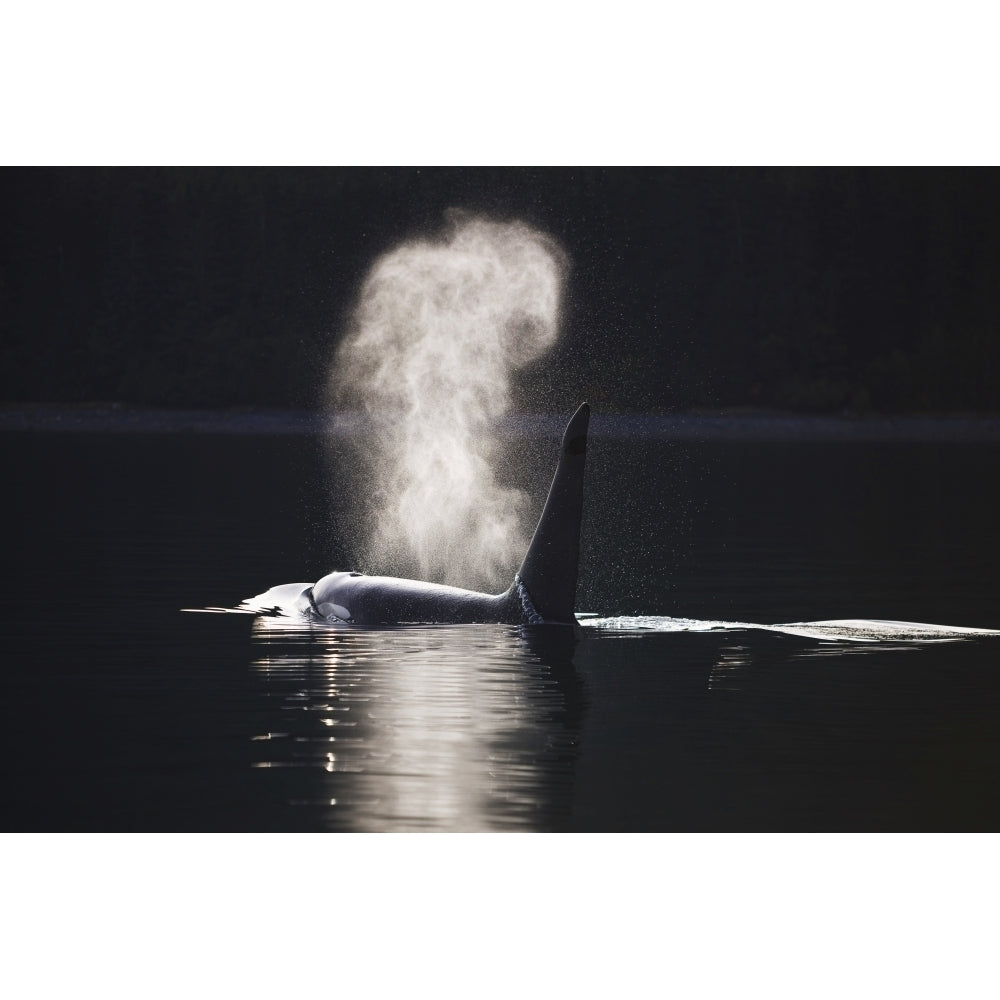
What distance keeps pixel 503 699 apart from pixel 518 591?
16.2 feet

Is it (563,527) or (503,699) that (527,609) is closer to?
(563,527)

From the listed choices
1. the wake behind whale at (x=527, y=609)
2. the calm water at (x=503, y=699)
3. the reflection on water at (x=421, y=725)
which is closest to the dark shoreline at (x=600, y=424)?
the calm water at (x=503, y=699)

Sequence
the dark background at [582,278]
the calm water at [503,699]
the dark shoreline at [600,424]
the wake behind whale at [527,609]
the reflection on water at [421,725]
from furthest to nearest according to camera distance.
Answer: the dark background at [582,278] < the dark shoreline at [600,424] < the wake behind whale at [527,609] < the calm water at [503,699] < the reflection on water at [421,725]

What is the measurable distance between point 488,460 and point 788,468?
1432cm

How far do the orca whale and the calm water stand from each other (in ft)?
1.79

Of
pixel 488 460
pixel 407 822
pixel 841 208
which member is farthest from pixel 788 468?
pixel 841 208

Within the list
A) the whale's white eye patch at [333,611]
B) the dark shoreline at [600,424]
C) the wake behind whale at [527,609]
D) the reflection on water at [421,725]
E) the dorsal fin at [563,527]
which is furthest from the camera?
the dark shoreline at [600,424]

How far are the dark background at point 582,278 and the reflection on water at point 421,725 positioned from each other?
115 meters

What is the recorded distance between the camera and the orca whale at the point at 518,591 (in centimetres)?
2352

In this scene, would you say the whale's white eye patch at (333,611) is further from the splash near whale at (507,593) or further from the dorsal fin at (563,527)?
the dorsal fin at (563,527)

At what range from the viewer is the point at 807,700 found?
21.4m

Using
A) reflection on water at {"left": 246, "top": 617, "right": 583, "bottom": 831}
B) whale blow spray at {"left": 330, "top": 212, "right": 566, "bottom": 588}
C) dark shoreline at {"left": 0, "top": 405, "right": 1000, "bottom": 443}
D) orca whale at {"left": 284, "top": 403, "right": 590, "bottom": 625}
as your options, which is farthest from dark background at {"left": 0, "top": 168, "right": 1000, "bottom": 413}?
reflection on water at {"left": 246, "top": 617, "right": 583, "bottom": 831}

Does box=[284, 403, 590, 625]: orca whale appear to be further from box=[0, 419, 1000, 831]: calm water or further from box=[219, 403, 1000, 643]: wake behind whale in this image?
box=[0, 419, 1000, 831]: calm water

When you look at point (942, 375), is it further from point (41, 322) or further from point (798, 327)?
point (41, 322)
